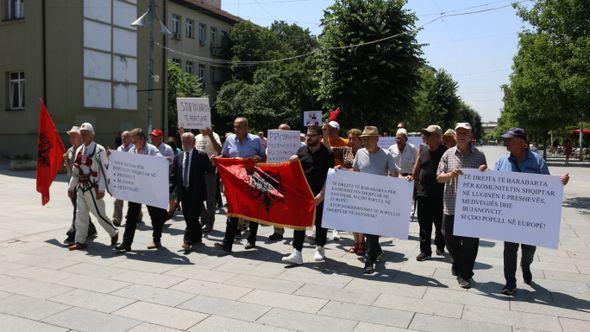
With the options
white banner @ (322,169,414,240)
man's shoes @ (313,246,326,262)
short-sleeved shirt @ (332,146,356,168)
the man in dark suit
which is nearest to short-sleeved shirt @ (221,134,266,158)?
the man in dark suit

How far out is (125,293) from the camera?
19.0 feet

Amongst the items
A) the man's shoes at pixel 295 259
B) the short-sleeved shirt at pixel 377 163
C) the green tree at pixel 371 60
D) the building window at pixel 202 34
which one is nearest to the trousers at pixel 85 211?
the man's shoes at pixel 295 259

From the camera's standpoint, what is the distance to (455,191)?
634 centimetres

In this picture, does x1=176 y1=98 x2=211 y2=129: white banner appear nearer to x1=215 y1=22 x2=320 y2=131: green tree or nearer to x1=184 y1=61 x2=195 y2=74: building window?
x1=215 y1=22 x2=320 y2=131: green tree

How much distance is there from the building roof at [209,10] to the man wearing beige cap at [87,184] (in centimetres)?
3776

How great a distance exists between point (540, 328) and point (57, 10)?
83.1ft

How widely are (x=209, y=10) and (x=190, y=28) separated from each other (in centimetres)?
282

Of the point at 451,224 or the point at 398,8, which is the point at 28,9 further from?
the point at 451,224

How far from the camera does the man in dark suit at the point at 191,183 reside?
8055 mm

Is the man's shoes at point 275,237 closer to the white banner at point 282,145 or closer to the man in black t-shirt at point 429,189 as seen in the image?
the white banner at point 282,145

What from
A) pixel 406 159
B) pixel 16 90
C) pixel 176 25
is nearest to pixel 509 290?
pixel 406 159

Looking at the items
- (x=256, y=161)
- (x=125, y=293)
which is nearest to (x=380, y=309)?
(x=125, y=293)

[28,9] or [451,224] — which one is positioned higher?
[28,9]

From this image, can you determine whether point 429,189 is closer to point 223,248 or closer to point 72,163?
point 223,248
